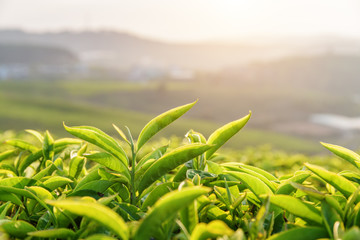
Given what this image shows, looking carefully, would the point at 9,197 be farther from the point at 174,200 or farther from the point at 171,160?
the point at 174,200

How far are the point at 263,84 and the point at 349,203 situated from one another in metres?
60.4

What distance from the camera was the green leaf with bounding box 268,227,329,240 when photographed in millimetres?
847

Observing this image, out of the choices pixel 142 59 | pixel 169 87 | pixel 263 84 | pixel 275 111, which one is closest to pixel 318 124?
pixel 275 111

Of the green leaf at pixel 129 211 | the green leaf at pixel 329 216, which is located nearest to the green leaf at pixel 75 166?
the green leaf at pixel 129 211

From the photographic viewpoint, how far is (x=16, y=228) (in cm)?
96

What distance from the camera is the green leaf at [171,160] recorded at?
1057mm

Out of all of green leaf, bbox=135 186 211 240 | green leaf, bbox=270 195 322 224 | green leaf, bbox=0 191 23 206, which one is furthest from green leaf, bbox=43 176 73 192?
green leaf, bbox=270 195 322 224

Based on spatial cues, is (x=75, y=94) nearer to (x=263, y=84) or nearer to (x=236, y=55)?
(x=263, y=84)

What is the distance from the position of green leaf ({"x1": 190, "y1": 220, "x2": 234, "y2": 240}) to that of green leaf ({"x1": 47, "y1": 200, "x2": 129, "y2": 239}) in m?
0.17

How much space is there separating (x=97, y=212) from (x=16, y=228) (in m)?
0.35

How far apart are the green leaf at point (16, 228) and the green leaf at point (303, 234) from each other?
0.69 m

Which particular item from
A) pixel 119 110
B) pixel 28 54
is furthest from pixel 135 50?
pixel 119 110

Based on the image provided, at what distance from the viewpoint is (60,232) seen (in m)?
0.91

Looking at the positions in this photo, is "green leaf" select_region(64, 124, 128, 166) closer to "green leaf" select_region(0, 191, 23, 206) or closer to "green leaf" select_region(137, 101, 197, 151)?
"green leaf" select_region(137, 101, 197, 151)
